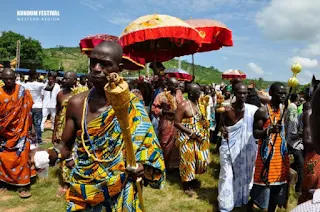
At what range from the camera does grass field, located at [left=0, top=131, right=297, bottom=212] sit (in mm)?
4957

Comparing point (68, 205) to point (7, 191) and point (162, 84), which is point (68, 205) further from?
point (162, 84)

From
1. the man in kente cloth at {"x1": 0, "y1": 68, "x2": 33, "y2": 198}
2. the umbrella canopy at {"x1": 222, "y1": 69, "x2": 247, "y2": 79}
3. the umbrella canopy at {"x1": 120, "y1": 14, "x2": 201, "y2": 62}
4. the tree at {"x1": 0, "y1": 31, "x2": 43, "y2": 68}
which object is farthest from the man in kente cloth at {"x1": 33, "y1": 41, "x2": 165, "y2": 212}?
the tree at {"x1": 0, "y1": 31, "x2": 43, "y2": 68}

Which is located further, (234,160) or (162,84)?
(162,84)

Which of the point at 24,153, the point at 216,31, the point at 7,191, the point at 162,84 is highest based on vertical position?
the point at 216,31

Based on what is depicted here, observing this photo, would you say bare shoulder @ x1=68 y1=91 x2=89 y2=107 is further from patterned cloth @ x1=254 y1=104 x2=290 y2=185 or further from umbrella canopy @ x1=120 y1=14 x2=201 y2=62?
umbrella canopy @ x1=120 y1=14 x2=201 y2=62

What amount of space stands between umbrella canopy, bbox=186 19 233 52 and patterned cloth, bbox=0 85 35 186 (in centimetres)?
408

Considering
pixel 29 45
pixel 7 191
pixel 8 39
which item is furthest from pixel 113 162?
pixel 8 39

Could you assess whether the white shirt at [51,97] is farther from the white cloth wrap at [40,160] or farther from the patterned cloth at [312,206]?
the patterned cloth at [312,206]

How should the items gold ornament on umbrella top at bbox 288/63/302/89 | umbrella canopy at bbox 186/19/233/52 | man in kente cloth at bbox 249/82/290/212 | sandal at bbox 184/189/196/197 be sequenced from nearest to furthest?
1. gold ornament on umbrella top at bbox 288/63/302/89
2. man in kente cloth at bbox 249/82/290/212
3. sandal at bbox 184/189/196/197
4. umbrella canopy at bbox 186/19/233/52

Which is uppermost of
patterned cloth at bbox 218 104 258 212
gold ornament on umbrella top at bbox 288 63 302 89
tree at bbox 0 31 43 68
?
tree at bbox 0 31 43 68

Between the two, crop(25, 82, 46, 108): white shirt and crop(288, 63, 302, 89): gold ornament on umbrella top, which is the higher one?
crop(288, 63, 302, 89): gold ornament on umbrella top

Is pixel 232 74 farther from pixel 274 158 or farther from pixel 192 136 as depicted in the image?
pixel 274 158

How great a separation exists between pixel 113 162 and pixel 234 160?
2.74 metres

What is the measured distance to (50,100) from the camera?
30.8ft
